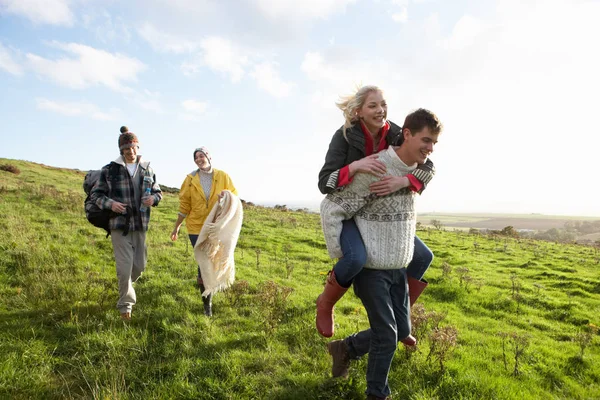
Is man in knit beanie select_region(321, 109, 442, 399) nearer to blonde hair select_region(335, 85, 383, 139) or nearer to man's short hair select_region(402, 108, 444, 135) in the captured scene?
man's short hair select_region(402, 108, 444, 135)

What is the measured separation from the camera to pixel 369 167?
268 cm

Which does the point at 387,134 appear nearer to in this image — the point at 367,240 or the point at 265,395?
the point at 367,240

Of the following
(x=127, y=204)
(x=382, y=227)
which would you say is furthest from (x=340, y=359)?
(x=127, y=204)

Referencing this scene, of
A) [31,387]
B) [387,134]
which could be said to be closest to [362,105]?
[387,134]

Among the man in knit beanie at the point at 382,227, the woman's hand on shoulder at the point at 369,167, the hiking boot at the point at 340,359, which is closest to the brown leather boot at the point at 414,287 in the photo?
the man in knit beanie at the point at 382,227

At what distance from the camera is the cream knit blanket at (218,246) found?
5316 millimetres

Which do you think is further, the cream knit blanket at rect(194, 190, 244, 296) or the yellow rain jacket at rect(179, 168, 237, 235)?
the yellow rain jacket at rect(179, 168, 237, 235)

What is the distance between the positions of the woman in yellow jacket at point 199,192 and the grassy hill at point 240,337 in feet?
A: 4.18

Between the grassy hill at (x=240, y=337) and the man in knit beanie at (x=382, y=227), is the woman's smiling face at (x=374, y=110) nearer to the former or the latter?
the man in knit beanie at (x=382, y=227)

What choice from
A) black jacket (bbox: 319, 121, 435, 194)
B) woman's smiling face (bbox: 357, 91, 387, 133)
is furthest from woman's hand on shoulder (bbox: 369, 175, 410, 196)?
woman's smiling face (bbox: 357, 91, 387, 133)

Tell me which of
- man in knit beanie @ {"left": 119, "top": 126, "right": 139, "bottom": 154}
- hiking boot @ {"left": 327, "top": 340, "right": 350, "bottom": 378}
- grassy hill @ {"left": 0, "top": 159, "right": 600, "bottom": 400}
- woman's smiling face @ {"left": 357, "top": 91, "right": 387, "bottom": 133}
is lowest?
grassy hill @ {"left": 0, "top": 159, "right": 600, "bottom": 400}

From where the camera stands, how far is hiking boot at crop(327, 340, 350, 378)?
140 inches

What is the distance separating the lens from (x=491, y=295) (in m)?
8.71

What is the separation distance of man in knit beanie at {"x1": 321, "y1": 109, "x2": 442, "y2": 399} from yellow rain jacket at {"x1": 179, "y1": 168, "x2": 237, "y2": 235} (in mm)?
3260
